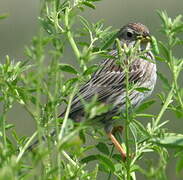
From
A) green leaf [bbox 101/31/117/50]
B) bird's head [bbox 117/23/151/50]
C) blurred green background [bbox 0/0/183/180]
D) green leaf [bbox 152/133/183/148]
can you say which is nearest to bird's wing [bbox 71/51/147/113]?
bird's head [bbox 117/23/151/50]

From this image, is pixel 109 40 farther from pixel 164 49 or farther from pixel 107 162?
pixel 107 162

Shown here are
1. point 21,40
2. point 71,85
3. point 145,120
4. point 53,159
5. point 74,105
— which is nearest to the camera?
point 53,159

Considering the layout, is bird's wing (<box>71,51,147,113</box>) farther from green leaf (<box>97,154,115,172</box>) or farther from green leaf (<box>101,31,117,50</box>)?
green leaf (<box>97,154,115,172</box>)

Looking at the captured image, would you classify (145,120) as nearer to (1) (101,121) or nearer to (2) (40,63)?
(1) (101,121)

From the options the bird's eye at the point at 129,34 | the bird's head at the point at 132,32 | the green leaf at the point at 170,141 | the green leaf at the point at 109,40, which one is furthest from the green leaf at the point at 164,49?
the bird's eye at the point at 129,34

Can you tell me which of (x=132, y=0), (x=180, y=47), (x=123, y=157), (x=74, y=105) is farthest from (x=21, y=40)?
(x=123, y=157)

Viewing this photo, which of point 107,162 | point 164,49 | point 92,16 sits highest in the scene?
point 92,16

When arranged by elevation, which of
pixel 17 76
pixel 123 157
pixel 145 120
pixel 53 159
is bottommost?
pixel 145 120

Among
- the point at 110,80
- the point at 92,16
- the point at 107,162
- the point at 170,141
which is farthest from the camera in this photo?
the point at 92,16

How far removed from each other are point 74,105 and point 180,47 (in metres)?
7.37

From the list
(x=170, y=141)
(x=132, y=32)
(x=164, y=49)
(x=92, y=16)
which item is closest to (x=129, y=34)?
(x=132, y=32)

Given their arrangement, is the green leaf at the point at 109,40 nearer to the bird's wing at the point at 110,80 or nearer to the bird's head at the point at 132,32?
the bird's wing at the point at 110,80

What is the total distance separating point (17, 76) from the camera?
262 centimetres

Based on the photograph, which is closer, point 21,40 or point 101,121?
point 101,121
